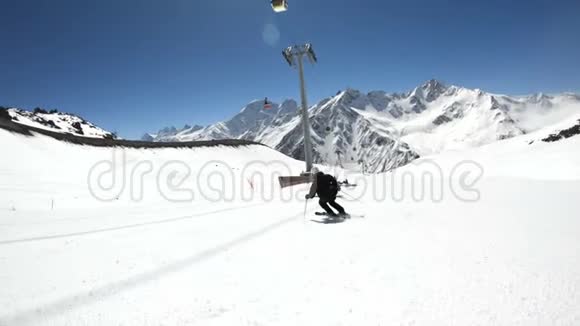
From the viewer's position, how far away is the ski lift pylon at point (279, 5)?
15194 mm

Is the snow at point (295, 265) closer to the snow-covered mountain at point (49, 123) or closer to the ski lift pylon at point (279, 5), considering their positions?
the ski lift pylon at point (279, 5)

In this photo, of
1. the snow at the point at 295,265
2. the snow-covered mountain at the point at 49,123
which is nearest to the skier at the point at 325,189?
the snow at the point at 295,265


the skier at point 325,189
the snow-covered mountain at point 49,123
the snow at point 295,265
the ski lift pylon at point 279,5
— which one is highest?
the snow-covered mountain at point 49,123

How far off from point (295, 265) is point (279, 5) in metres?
15.0

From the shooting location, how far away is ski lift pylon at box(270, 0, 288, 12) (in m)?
15.2

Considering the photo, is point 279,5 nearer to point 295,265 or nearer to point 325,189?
point 325,189

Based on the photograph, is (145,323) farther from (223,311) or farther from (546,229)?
(546,229)

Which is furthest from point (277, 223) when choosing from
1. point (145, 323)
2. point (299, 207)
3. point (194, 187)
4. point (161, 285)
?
point (194, 187)

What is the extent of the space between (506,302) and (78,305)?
15.6 feet

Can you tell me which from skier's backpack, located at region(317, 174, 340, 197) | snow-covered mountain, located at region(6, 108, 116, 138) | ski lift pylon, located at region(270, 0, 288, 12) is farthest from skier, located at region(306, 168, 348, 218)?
snow-covered mountain, located at region(6, 108, 116, 138)

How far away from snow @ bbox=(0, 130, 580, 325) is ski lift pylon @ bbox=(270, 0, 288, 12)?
39.8ft

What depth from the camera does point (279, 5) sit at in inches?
601

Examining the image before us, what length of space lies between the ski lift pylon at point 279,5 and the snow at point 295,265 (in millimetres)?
12134

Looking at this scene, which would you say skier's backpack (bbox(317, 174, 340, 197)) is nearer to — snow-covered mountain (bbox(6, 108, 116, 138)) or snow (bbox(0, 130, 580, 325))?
snow (bbox(0, 130, 580, 325))
